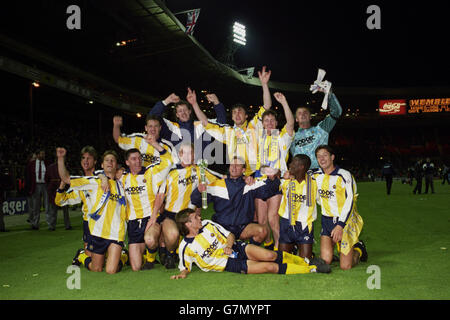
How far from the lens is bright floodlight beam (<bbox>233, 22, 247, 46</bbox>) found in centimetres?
3544

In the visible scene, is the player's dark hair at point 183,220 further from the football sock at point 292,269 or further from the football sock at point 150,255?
the football sock at point 292,269

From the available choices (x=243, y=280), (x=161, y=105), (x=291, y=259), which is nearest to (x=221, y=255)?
(x=243, y=280)

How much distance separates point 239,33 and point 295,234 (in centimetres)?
3355

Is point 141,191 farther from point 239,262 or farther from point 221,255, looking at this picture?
point 239,262

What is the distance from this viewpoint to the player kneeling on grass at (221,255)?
4414 millimetres

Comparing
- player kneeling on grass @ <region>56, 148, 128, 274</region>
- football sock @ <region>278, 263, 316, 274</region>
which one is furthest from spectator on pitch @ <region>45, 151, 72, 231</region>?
football sock @ <region>278, 263, 316, 274</region>

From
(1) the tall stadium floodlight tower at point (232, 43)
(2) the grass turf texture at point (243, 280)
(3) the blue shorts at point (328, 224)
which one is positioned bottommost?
(2) the grass turf texture at point (243, 280)

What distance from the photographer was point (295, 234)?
5.04 metres

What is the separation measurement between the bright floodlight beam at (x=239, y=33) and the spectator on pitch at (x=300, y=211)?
106 ft

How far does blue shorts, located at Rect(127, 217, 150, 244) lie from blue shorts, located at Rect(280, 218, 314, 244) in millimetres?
1882

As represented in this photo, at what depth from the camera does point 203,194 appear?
5.02 meters

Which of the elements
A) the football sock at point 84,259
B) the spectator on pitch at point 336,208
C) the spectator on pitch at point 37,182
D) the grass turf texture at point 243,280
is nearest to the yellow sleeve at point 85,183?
the football sock at point 84,259

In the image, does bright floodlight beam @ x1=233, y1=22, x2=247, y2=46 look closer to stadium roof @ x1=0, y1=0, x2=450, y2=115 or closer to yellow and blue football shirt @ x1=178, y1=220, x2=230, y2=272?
stadium roof @ x1=0, y1=0, x2=450, y2=115

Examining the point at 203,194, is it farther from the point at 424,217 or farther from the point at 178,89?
the point at 178,89
